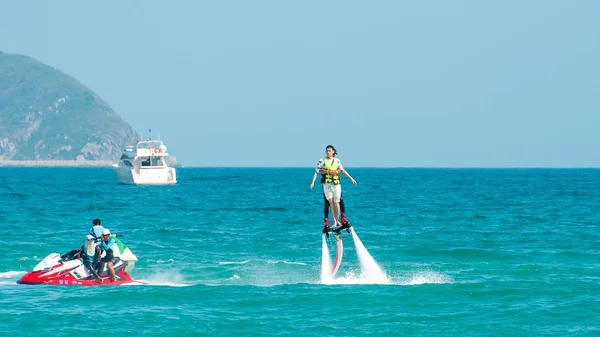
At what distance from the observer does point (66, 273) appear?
25.9 metres

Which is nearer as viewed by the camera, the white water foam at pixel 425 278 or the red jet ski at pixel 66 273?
the red jet ski at pixel 66 273

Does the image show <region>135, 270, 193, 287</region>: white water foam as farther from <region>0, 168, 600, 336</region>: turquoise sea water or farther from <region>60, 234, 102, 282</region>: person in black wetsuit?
<region>60, 234, 102, 282</region>: person in black wetsuit

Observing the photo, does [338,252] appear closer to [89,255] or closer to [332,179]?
[332,179]

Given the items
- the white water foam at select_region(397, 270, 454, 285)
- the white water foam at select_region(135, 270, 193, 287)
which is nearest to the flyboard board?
the white water foam at select_region(397, 270, 454, 285)

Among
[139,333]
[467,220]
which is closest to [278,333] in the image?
[139,333]

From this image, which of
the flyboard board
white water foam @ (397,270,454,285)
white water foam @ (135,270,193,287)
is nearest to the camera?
the flyboard board

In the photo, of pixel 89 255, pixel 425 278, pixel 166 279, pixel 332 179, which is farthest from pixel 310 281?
pixel 89 255

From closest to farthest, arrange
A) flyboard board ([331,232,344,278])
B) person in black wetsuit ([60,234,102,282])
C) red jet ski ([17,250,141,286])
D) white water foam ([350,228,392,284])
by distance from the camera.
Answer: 1. flyboard board ([331,232,344,278])
2. person in black wetsuit ([60,234,102,282])
3. red jet ski ([17,250,141,286])
4. white water foam ([350,228,392,284])

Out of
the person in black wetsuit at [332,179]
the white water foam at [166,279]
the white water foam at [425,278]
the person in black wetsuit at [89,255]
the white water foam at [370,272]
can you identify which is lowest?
the white water foam at [166,279]

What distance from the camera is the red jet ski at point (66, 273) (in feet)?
84.9

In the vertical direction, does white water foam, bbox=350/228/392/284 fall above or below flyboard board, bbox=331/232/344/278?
below

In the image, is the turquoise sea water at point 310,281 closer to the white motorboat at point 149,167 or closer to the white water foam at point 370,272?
the white water foam at point 370,272

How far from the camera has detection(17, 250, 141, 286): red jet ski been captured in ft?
84.9

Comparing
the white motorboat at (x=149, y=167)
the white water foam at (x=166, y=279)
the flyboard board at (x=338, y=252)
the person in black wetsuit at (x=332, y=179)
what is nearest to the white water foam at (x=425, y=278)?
the flyboard board at (x=338, y=252)
